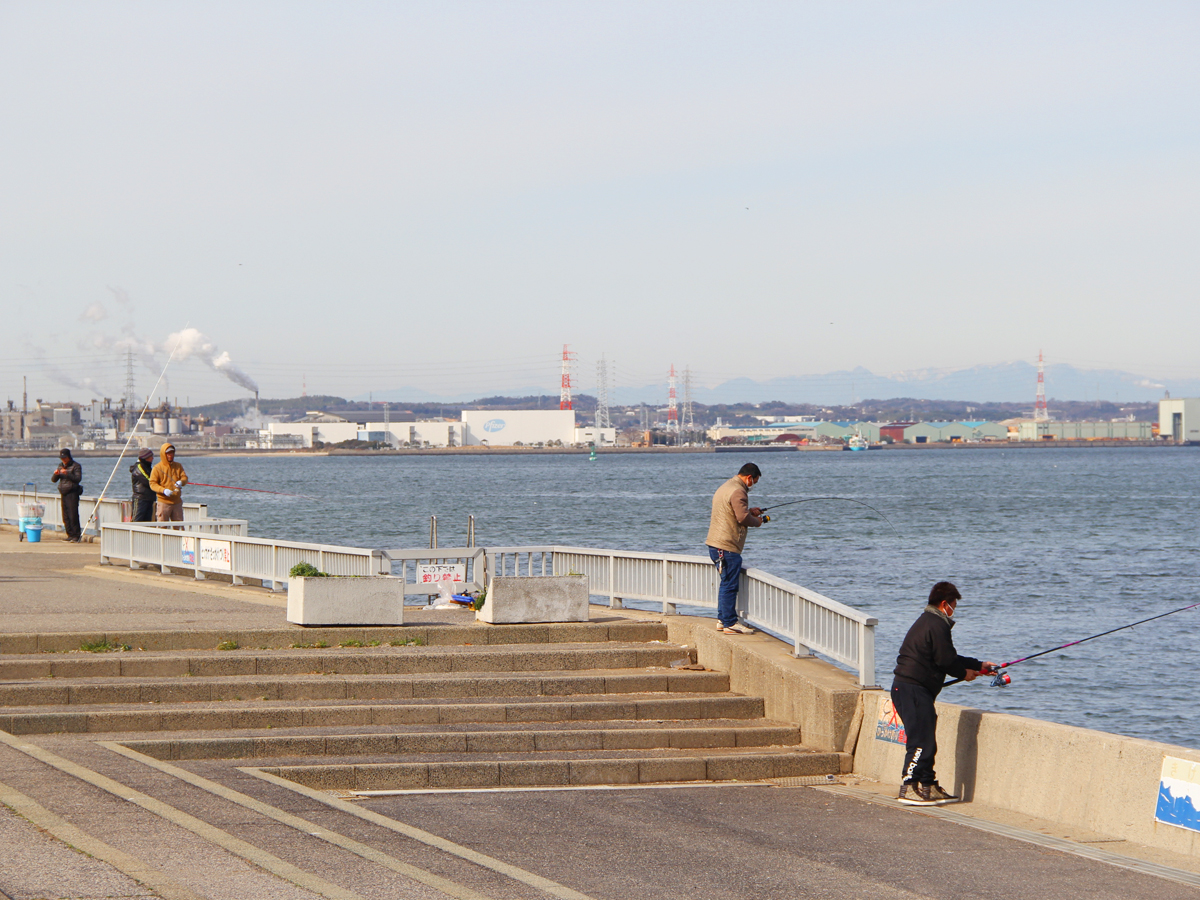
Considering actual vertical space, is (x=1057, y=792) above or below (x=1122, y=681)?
above

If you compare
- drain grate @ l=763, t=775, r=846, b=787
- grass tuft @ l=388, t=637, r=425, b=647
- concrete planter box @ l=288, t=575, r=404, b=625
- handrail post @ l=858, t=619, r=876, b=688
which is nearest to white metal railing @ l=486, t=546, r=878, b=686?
handrail post @ l=858, t=619, r=876, b=688

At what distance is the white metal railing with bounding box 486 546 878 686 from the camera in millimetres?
11609

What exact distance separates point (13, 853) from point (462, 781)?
13.5ft

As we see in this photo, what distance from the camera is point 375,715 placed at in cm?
1162

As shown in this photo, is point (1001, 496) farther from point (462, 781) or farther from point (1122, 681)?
point (462, 781)

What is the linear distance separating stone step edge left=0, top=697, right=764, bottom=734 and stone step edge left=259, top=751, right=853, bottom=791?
114cm

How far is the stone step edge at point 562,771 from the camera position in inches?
391

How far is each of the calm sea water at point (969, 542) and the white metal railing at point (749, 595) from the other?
7694 millimetres

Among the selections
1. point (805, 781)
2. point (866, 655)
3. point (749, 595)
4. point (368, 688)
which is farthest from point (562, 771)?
point (749, 595)

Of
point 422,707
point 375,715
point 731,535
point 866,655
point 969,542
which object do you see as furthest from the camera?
point 969,542

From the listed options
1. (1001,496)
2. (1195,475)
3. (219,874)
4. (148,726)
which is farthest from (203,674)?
(1195,475)

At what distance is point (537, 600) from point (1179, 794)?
767 cm

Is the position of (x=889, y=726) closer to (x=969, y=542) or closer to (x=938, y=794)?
(x=938, y=794)

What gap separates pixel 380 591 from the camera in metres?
14.2
